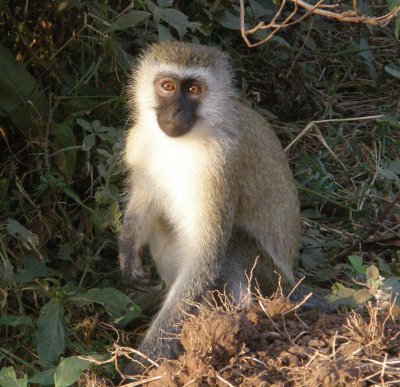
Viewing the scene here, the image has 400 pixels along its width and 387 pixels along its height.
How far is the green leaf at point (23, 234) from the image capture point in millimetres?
5238

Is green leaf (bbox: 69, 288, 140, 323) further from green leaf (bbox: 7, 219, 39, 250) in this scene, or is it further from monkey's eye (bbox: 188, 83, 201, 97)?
monkey's eye (bbox: 188, 83, 201, 97)

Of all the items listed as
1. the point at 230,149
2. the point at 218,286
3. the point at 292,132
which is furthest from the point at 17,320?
the point at 292,132

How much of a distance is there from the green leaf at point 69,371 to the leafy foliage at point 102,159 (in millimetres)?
136

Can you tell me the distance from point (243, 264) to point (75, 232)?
3.79 ft

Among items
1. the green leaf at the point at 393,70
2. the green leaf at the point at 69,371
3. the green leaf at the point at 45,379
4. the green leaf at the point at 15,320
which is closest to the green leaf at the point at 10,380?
the green leaf at the point at 69,371

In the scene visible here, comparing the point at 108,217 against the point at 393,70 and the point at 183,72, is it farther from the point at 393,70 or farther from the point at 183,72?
the point at 393,70

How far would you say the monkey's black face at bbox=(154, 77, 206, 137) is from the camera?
4938mm

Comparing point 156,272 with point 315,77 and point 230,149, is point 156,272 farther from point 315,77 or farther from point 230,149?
point 315,77

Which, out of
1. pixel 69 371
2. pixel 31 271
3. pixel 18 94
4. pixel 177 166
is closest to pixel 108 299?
pixel 31 271

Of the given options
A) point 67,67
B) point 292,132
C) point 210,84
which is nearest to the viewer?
point 210,84

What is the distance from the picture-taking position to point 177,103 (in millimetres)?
4988

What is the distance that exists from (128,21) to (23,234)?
4.89ft

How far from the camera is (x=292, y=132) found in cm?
736

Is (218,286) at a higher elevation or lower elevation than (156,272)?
higher
